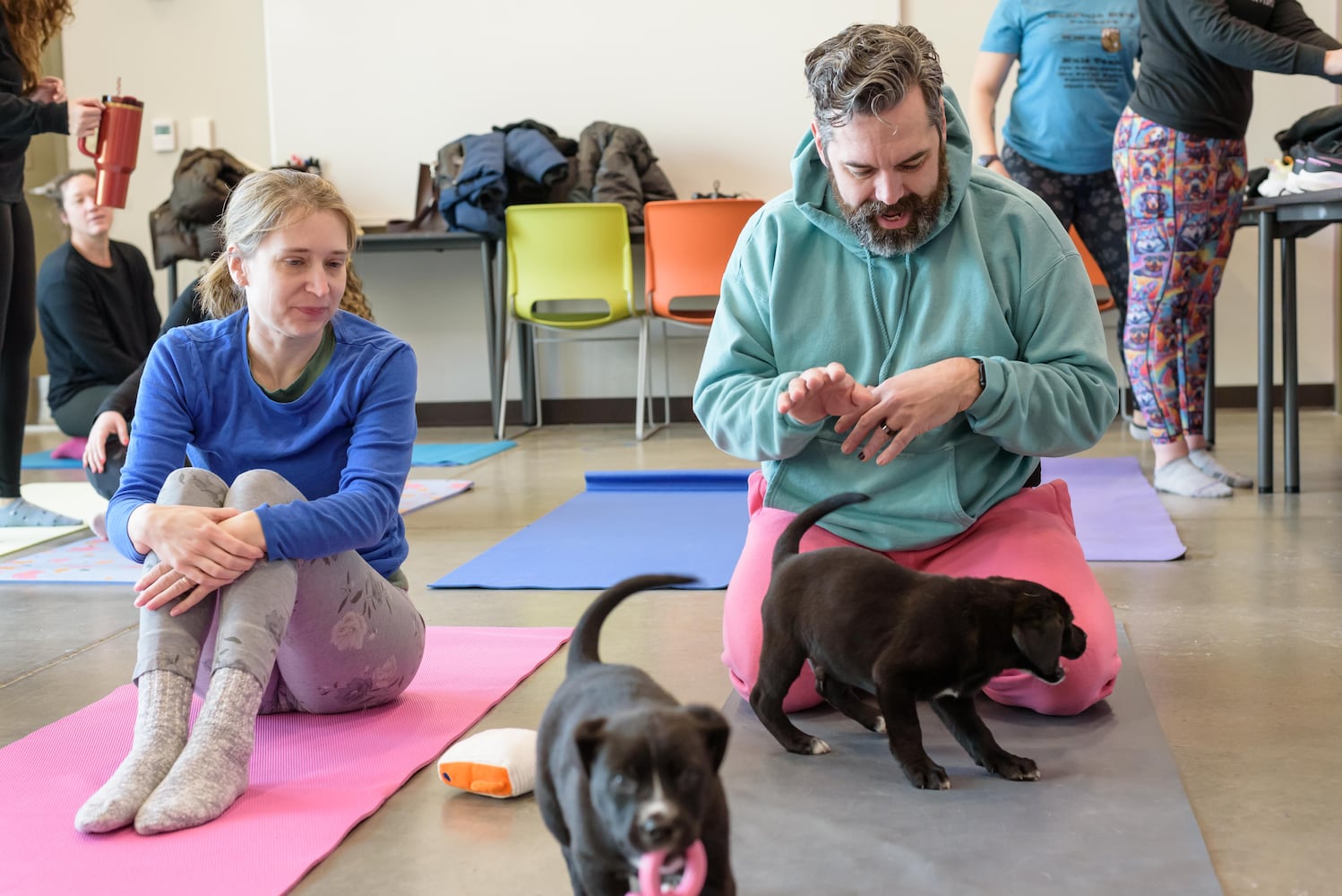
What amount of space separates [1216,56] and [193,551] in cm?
301

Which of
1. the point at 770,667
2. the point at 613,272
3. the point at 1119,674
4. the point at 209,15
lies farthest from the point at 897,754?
the point at 209,15

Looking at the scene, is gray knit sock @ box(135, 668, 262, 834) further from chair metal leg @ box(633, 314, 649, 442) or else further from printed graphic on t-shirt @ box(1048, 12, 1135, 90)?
chair metal leg @ box(633, 314, 649, 442)

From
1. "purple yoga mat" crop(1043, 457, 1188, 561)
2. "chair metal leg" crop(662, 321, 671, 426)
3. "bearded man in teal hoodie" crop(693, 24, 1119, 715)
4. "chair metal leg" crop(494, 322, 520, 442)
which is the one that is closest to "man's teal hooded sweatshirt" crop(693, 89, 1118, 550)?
"bearded man in teal hoodie" crop(693, 24, 1119, 715)

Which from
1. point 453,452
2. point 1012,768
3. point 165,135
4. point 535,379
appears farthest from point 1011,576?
point 165,135

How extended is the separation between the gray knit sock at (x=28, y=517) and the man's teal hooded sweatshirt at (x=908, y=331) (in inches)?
101

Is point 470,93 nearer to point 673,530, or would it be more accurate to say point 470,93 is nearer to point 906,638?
point 673,530

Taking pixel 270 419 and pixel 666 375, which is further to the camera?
pixel 666 375

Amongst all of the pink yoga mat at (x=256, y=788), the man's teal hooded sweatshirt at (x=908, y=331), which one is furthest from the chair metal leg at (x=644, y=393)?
the man's teal hooded sweatshirt at (x=908, y=331)

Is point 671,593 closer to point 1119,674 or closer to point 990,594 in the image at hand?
point 1119,674

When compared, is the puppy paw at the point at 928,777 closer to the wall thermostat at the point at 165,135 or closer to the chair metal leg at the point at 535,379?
the chair metal leg at the point at 535,379

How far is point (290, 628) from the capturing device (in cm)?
183

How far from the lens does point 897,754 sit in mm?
1624

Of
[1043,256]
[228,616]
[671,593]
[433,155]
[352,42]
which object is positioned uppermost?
[352,42]

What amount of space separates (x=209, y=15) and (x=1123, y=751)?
6.74 meters
